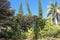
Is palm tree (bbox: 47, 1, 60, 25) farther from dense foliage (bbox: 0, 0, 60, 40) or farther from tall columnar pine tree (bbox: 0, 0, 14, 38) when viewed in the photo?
tall columnar pine tree (bbox: 0, 0, 14, 38)

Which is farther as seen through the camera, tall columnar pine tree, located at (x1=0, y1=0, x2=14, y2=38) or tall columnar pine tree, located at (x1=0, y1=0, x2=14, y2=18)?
tall columnar pine tree, located at (x1=0, y1=0, x2=14, y2=18)

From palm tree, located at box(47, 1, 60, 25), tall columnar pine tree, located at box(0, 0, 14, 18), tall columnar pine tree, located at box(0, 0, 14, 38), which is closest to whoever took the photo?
tall columnar pine tree, located at box(0, 0, 14, 38)

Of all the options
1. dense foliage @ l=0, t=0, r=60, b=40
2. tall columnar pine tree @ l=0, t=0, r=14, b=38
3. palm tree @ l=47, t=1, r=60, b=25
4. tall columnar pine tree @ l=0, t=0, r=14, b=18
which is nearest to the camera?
tall columnar pine tree @ l=0, t=0, r=14, b=38

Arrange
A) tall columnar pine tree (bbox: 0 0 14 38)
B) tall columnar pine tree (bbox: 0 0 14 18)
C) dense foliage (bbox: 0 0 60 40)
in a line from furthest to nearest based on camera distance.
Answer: dense foliage (bbox: 0 0 60 40)
tall columnar pine tree (bbox: 0 0 14 18)
tall columnar pine tree (bbox: 0 0 14 38)

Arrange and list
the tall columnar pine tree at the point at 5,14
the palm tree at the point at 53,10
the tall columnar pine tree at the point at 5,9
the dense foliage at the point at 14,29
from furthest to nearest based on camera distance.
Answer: the palm tree at the point at 53,10
the dense foliage at the point at 14,29
the tall columnar pine tree at the point at 5,9
the tall columnar pine tree at the point at 5,14

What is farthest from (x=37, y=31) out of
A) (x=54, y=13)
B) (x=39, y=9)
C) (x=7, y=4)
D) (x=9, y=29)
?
(x=54, y=13)

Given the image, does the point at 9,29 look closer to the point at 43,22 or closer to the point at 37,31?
the point at 37,31

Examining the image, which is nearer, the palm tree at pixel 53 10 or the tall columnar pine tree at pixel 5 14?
the tall columnar pine tree at pixel 5 14

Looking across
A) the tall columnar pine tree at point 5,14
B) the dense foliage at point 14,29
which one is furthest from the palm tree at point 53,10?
the tall columnar pine tree at point 5,14

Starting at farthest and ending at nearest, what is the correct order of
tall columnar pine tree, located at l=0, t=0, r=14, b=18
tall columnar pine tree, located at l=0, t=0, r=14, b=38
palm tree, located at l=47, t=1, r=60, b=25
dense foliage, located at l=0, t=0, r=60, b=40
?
palm tree, located at l=47, t=1, r=60, b=25 → dense foliage, located at l=0, t=0, r=60, b=40 → tall columnar pine tree, located at l=0, t=0, r=14, b=18 → tall columnar pine tree, located at l=0, t=0, r=14, b=38

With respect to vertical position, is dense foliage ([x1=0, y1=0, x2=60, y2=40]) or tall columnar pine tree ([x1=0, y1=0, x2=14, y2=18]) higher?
tall columnar pine tree ([x1=0, y1=0, x2=14, y2=18])

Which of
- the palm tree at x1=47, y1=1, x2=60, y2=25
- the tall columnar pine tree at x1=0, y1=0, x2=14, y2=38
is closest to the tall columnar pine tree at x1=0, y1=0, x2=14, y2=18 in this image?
the tall columnar pine tree at x1=0, y1=0, x2=14, y2=38

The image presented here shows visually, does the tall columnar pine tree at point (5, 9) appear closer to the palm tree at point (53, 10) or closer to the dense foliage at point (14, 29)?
the dense foliage at point (14, 29)

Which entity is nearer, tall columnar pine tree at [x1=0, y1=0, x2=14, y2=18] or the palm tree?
tall columnar pine tree at [x1=0, y1=0, x2=14, y2=18]
